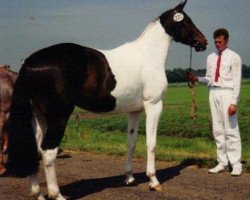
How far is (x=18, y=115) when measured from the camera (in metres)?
6.32

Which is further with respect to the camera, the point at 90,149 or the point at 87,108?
the point at 90,149

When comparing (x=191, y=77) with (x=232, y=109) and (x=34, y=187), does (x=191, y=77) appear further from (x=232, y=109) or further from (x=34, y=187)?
(x=34, y=187)

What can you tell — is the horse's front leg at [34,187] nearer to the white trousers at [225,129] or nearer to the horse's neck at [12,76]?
the horse's neck at [12,76]

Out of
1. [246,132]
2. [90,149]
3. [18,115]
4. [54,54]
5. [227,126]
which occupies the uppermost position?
[54,54]

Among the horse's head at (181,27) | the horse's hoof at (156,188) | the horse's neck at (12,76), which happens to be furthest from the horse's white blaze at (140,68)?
the horse's neck at (12,76)

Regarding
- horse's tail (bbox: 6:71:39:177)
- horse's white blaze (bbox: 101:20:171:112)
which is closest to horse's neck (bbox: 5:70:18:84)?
horse's tail (bbox: 6:71:39:177)

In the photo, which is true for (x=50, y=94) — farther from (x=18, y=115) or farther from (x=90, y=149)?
(x=90, y=149)

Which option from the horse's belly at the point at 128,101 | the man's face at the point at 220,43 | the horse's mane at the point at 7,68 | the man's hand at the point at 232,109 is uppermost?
the man's face at the point at 220,43

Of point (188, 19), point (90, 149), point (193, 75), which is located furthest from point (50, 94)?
point (90, 149)

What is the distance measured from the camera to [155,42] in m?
7.57

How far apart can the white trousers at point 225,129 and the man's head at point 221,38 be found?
78cm

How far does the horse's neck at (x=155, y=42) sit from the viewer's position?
744 cm

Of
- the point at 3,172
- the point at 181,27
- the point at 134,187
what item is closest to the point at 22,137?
the point at 134,187

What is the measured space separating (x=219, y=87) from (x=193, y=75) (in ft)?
1.78
